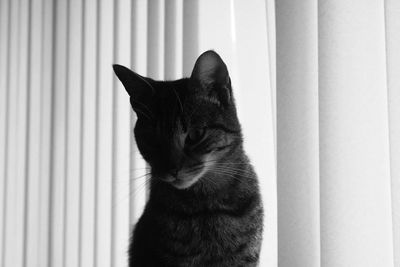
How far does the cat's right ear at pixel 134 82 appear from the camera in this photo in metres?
0.83

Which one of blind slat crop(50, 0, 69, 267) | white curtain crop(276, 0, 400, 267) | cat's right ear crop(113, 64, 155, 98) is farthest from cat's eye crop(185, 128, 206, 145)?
blind slat crop(50, 0, 69, 267)

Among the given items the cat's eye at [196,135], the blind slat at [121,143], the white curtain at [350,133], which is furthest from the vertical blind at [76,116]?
the cat's eye at [196,135]

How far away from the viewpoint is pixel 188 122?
80cm

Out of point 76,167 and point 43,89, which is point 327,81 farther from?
point 43,89

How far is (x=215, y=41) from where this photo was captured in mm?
1235

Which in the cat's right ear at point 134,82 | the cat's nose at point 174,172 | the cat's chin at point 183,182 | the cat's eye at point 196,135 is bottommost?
the cat's chin at point 183,182

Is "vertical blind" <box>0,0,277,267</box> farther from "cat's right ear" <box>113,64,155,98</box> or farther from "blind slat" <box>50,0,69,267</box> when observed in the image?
"cat's right ear" <box>113,64,155,98</box>

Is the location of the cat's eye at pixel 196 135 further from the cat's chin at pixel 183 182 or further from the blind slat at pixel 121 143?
the blind slat at pixel 121 143

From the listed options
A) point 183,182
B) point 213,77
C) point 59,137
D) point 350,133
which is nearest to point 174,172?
point 183,182

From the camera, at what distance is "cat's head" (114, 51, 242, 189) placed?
30.9 inches

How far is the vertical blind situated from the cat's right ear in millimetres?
462

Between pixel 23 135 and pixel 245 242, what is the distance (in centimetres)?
127

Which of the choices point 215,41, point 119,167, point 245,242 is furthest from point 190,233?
point 119,167

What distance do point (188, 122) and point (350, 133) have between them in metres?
0.37
